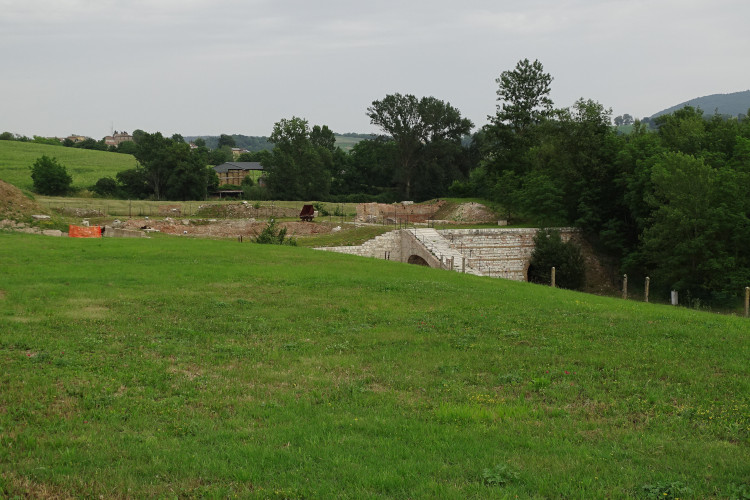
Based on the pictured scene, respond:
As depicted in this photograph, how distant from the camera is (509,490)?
5.40 m

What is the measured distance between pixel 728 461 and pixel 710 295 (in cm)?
3210

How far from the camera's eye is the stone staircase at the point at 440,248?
109 feet

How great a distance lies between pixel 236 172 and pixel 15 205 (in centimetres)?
7481

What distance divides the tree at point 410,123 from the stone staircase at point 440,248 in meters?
42.4

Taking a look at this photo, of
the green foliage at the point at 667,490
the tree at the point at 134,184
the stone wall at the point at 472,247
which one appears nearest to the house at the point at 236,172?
the tree at the point at 134,184

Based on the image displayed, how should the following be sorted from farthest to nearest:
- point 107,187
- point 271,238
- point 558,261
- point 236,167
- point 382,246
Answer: point 236,167
point 107,187
point 558,261
point 382,246
point 271,238

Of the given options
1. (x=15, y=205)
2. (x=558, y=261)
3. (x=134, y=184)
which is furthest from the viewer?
(x=134, y=184)

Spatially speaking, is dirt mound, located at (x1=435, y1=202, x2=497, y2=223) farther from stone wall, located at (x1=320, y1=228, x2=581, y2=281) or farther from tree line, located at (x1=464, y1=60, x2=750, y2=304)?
stone wall, located at (x1=320, y1=228, x2=581, y2=281)

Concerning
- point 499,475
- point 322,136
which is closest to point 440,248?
point 499,475

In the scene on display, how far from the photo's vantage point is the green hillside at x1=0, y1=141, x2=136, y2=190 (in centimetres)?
8091

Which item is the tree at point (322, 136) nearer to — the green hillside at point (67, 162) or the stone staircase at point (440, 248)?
the green hillside at point (67, 162)

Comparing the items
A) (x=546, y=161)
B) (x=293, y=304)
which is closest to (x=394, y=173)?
(x=546, y=161)

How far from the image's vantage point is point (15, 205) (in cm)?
3659

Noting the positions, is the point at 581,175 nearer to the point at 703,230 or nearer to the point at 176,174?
the point at 703,230
